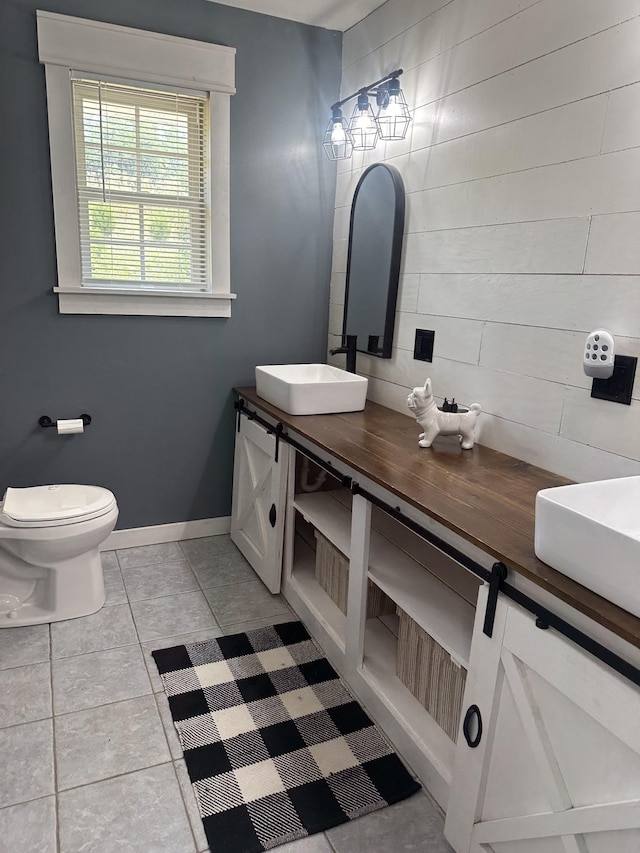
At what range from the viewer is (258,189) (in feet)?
9.29

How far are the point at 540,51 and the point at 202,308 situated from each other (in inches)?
67.3

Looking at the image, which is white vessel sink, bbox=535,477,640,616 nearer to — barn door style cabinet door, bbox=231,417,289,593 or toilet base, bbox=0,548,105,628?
barn door style cabinet door, bbox=231,417,289,593

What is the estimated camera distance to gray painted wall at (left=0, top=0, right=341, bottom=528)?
2.44 meters

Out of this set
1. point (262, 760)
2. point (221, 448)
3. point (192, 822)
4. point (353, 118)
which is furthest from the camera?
point (221, 448)

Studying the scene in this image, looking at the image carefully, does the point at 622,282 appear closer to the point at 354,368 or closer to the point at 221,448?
the point at 354,368

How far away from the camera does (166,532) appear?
3.02 metres

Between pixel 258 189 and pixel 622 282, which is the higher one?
pixel 258 189

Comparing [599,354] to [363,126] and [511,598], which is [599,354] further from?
[363,126]

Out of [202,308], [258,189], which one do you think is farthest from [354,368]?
[258,189]

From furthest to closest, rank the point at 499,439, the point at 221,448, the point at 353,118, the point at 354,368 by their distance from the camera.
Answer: the point at 221,448 → the point at 354,368 → the point at 353,118 → the point at 499,439

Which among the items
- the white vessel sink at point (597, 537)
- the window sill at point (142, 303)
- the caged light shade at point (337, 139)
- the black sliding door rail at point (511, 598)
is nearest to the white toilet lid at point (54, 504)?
the window sill at point (142, 303)

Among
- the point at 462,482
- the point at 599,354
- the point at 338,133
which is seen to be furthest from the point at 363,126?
the point at 462,482

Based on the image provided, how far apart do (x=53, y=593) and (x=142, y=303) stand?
129 cm

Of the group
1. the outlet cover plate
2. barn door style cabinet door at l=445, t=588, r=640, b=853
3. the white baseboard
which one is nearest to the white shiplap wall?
the outlet cover plate
